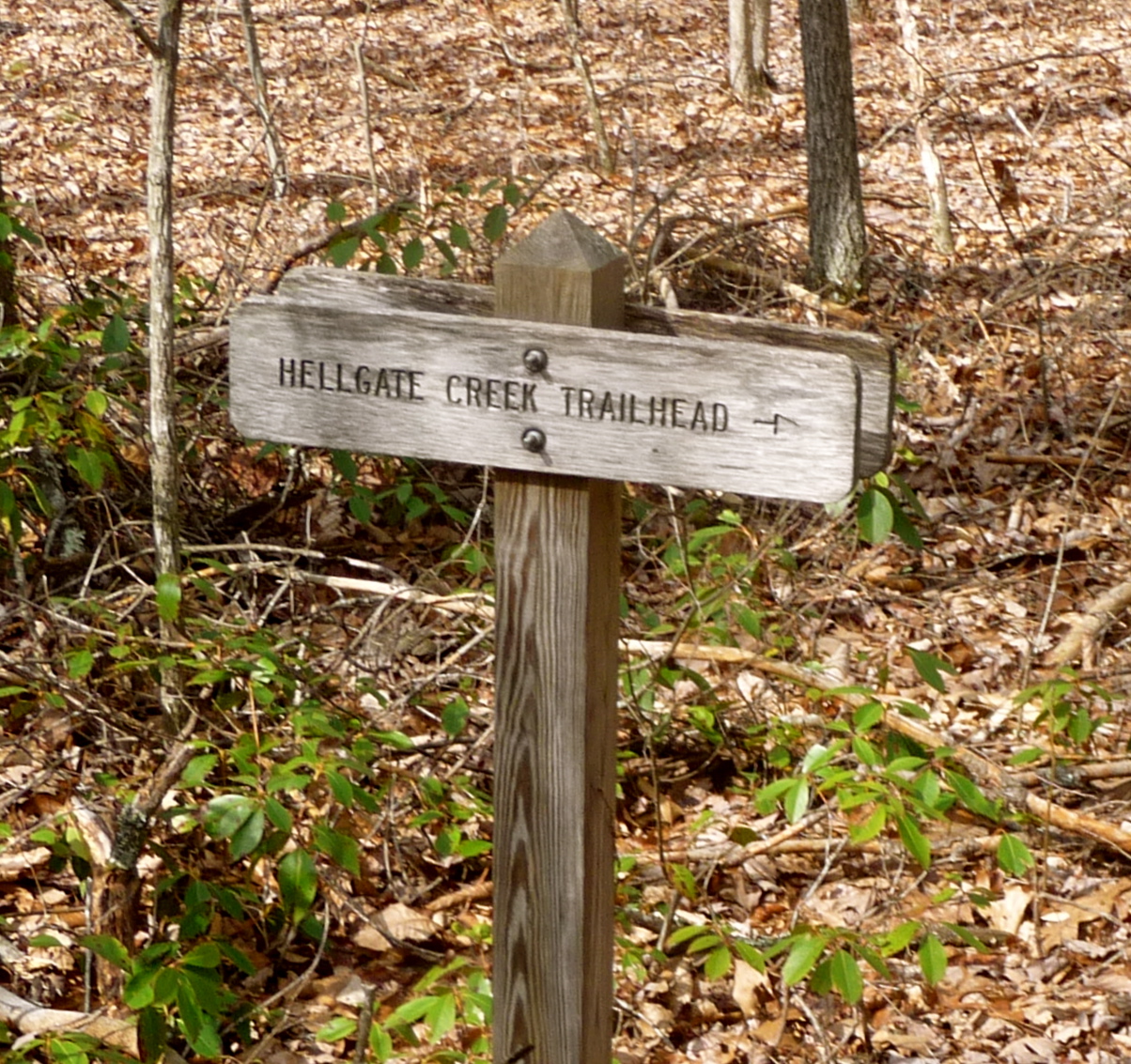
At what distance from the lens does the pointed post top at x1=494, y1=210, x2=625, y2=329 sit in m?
2.25

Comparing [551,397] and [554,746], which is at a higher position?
[551,397]

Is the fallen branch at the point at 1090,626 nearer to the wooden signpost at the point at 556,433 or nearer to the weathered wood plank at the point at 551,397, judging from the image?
the wooden signpost at the point at 556,433

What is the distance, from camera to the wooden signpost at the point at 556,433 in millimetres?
2162

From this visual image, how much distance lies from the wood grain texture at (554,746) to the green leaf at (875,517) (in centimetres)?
75

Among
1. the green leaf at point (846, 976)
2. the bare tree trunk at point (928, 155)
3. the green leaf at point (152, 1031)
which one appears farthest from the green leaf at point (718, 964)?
the bare tree trunk at point (928, 155)

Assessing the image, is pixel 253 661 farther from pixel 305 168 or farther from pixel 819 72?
pixel 305 168

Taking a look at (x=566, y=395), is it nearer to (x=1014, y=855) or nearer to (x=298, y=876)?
(x=298, y=876)

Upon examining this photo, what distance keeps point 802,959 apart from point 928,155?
648 cm

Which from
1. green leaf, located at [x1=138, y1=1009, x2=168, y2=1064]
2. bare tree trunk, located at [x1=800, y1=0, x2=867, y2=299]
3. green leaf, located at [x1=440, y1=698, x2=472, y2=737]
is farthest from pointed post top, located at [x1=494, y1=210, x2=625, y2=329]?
bare tree trunk, located at [x1=800, y1=0, x2=867, y2=299]

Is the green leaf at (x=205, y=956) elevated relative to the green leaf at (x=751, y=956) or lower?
lower

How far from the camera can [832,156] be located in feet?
27.2

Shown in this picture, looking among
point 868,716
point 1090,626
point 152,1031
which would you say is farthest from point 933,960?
point 1090,626

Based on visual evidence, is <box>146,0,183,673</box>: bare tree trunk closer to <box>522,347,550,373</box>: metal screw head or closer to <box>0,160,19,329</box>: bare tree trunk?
<box>0,160,19,329</box>: bare tree trunk

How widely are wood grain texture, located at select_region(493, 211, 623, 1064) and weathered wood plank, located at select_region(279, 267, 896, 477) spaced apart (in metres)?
0.11
